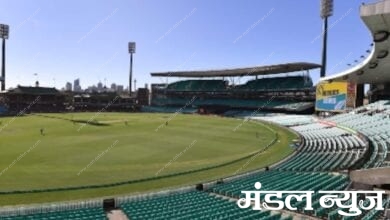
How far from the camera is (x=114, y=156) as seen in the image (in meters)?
44.4

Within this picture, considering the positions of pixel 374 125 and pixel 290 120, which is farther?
pixel 290 120

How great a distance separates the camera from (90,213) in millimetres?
22391

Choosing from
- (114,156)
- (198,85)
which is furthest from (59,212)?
(198,85)

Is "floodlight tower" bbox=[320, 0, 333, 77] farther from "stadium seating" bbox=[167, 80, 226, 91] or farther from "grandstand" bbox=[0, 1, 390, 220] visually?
"stadium seating" bbox=[167, 80, 226, 91]

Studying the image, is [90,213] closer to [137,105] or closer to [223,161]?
[223,161]

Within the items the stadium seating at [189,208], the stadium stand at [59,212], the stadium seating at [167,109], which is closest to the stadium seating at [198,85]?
the stadium seating at [167,109]

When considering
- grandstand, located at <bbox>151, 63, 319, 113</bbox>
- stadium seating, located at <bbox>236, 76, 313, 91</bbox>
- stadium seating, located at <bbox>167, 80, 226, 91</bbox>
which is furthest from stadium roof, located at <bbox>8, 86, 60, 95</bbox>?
stadium seating, located at <bbox>236, 76, 313, 91</bbox>

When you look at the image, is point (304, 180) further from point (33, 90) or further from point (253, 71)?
point (33, 90)

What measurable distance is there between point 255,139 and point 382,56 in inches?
1115

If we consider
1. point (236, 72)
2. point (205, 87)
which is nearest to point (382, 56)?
point (236, 72)

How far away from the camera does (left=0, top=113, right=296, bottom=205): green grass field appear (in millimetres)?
32250

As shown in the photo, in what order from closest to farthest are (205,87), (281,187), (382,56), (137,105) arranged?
(281,187), (382,56), (205,87), (137,105)

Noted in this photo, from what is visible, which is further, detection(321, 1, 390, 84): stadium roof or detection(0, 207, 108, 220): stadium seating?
detection(0, 207, 108, 220): stadium seating

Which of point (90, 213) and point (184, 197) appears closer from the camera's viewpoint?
point (90, 213)
